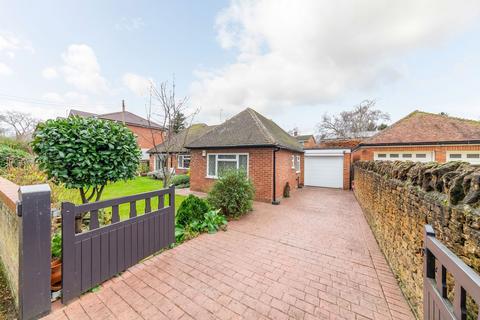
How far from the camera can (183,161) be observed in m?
17.0

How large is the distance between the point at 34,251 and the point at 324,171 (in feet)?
47.9

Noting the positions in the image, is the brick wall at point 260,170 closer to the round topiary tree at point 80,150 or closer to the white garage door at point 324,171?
the white garage door at point 324,171

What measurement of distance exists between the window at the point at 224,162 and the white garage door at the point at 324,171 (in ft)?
23.5

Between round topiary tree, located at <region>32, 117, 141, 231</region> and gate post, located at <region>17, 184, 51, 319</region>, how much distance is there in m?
0.97

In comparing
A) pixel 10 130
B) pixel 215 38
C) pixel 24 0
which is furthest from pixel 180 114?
pixel 10 130

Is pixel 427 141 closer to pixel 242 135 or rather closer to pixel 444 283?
pixel 242 135

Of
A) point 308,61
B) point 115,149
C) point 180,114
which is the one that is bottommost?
point 115,149

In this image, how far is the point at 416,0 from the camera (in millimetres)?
5594

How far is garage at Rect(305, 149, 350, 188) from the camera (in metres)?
13.4

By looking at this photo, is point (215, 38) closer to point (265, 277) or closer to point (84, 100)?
point (265, 277)

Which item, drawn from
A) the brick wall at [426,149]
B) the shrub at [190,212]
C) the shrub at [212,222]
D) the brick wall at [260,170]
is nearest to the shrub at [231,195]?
the shrub at [212,222]

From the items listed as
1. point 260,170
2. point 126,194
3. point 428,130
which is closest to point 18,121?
point 126,194

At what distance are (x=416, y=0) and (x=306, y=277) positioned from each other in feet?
27.5

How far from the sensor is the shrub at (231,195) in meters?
6.28
